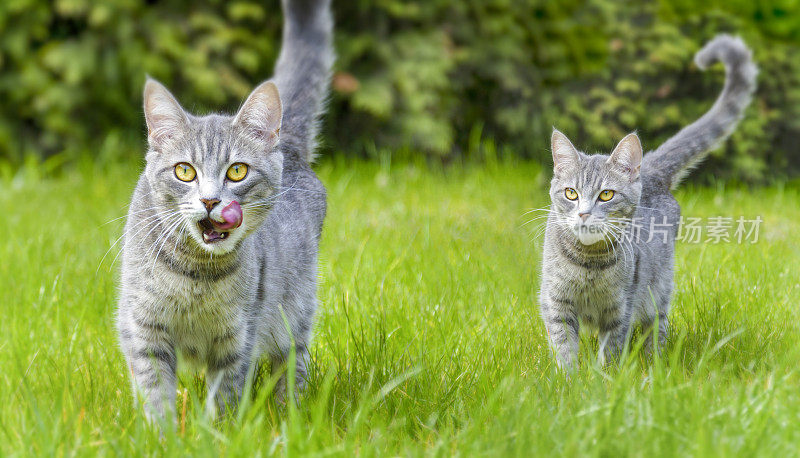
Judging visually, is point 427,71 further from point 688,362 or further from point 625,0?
point 688,362

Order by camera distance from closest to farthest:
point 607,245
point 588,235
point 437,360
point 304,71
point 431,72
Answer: point 437,360
point 588,235
point 607,245
point 304,71
point 431,72

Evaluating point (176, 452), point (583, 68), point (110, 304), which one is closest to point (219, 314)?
point (176, 452)

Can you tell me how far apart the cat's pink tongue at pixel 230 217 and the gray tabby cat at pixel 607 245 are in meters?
0.98

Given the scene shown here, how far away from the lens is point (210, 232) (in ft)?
5.76

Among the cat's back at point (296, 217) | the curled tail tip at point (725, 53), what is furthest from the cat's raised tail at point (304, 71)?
the curled tail tip at point (725, 53)

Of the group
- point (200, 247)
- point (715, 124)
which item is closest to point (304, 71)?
point (200, 247)

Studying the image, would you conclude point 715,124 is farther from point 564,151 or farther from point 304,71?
point 304,71

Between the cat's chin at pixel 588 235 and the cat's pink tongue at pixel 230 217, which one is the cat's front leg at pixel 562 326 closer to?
the cat's chin at pixel 588 235

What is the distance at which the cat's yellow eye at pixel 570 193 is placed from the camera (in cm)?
235

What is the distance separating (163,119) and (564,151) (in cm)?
123

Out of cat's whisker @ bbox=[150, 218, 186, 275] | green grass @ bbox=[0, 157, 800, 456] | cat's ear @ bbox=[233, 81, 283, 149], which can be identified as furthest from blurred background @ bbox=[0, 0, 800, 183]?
cat's whisker @ bbox=[150, 218, 186, 275]

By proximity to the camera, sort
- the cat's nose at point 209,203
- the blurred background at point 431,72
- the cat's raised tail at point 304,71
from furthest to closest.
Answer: the blurred background at point 431,72
the cat's raised tail at point 304,71
the cat's nose at point 209,203

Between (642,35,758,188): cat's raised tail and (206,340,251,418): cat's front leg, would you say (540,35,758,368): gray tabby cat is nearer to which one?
(642,35,758,188): cat's raised tail

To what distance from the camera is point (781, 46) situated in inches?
217
